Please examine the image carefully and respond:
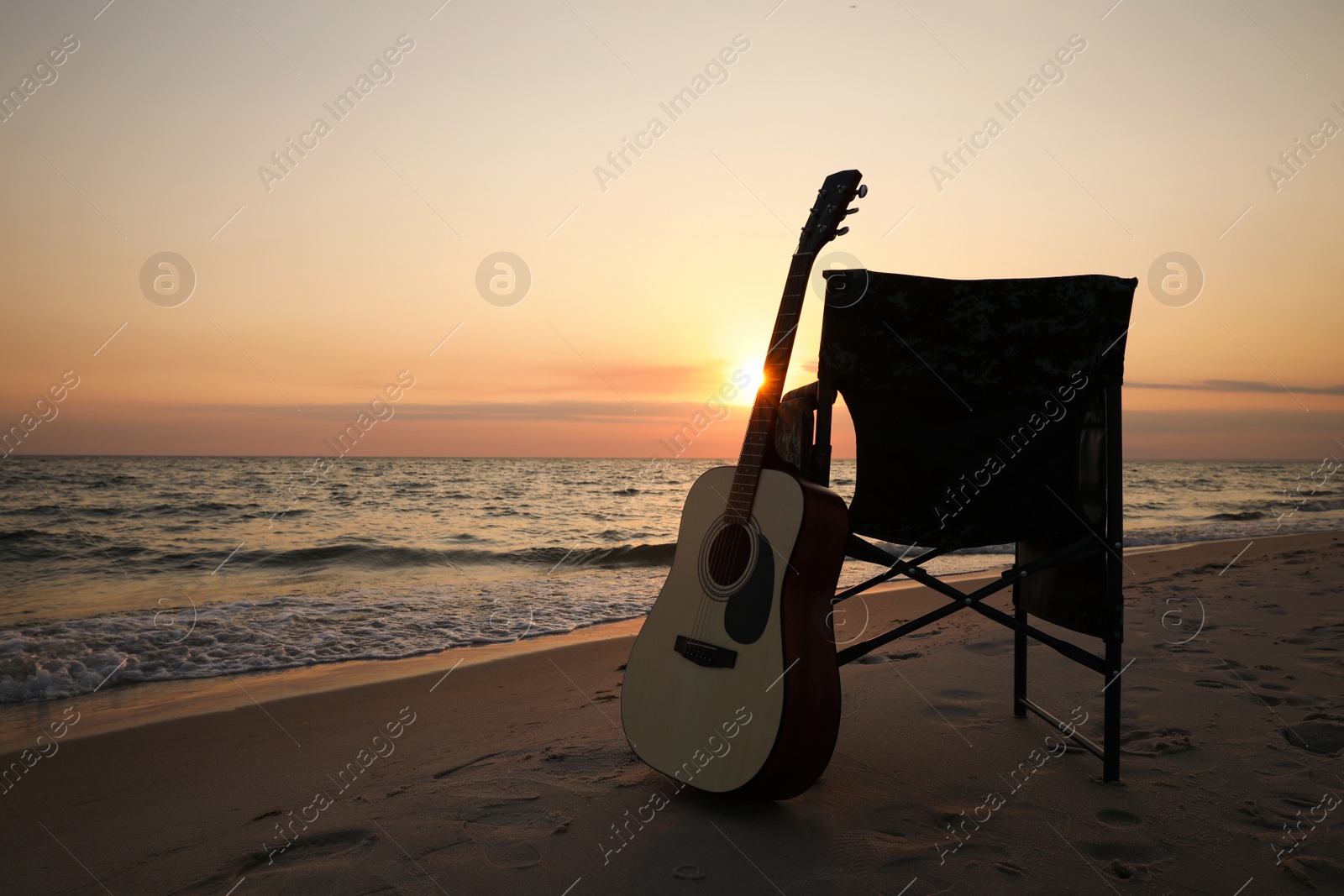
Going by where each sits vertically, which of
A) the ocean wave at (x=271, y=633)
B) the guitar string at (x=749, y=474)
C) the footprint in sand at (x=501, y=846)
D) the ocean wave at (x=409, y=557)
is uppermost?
the guitar string at (x=749, y=474)

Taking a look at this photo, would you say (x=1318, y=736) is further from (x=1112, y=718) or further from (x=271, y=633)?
(x=271, y=633)

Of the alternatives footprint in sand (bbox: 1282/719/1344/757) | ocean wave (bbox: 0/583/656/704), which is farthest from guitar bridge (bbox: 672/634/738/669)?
ocean wave (bbox: 0/583/656/704)

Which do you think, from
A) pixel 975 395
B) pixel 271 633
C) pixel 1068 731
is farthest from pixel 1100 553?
pixel 271 633

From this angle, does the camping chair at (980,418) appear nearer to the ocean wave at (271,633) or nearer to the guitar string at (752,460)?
the guitar string at (752,460)

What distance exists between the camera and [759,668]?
198 cm

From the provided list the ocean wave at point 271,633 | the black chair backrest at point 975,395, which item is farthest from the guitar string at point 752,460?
the ocean wave at point 271,633

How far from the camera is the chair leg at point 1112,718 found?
2213mm

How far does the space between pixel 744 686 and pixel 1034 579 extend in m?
1.48

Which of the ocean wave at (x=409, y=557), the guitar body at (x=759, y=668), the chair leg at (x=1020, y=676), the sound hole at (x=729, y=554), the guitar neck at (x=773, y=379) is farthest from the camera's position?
the ocean wave at (x=409, y=557)

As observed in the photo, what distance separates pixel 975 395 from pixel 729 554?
0.98 m

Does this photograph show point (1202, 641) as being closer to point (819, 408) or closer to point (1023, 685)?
point (1023, 685)

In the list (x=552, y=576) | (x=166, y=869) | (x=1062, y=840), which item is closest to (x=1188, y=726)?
(x=1062, y=840)

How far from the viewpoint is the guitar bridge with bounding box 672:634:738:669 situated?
2043mm

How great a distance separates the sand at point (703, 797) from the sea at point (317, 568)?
3.77 ft
